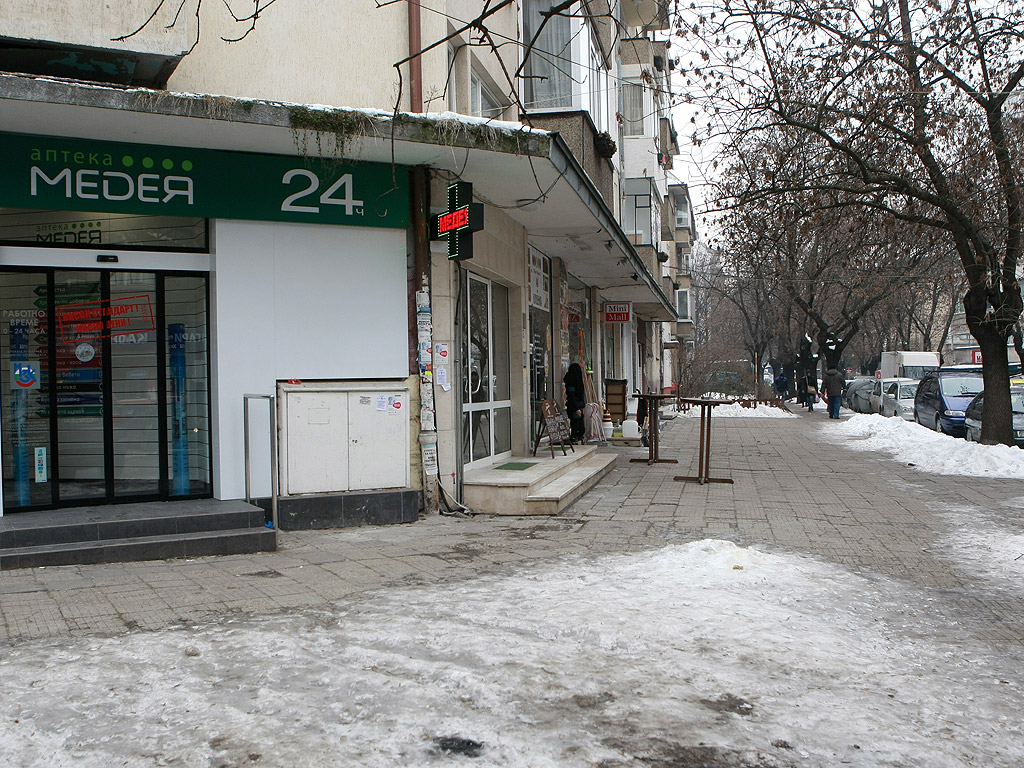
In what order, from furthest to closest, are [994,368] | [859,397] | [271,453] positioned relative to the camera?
[859,397], [994,368], [271,453]

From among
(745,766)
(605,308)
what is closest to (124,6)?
(745,766)

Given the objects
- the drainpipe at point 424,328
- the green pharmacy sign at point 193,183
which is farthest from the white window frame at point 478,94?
the green pharmacy sign at point 193,183

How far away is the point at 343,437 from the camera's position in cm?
855

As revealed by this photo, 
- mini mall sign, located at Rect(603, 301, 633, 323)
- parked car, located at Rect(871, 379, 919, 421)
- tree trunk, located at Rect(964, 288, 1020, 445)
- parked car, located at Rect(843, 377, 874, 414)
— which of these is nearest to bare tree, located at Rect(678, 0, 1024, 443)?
tree trunk, located at Rect(964, 288, 1020, 445)

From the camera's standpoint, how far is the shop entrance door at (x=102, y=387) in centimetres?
778

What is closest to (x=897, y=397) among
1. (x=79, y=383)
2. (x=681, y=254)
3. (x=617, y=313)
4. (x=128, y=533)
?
(x=617, y=313)

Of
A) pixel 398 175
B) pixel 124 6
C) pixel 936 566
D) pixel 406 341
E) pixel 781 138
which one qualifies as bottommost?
pixel 936 566

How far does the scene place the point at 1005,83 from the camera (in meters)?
13.9

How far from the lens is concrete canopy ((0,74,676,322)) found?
6.72 metres

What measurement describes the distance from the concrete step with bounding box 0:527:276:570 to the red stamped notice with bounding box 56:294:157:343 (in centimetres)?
209

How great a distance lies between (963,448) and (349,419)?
1084 cm

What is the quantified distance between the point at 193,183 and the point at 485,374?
467 centimetres

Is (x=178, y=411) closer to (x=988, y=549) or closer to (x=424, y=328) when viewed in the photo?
(x=424, y=328)

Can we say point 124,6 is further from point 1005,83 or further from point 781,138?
point 1005,83
